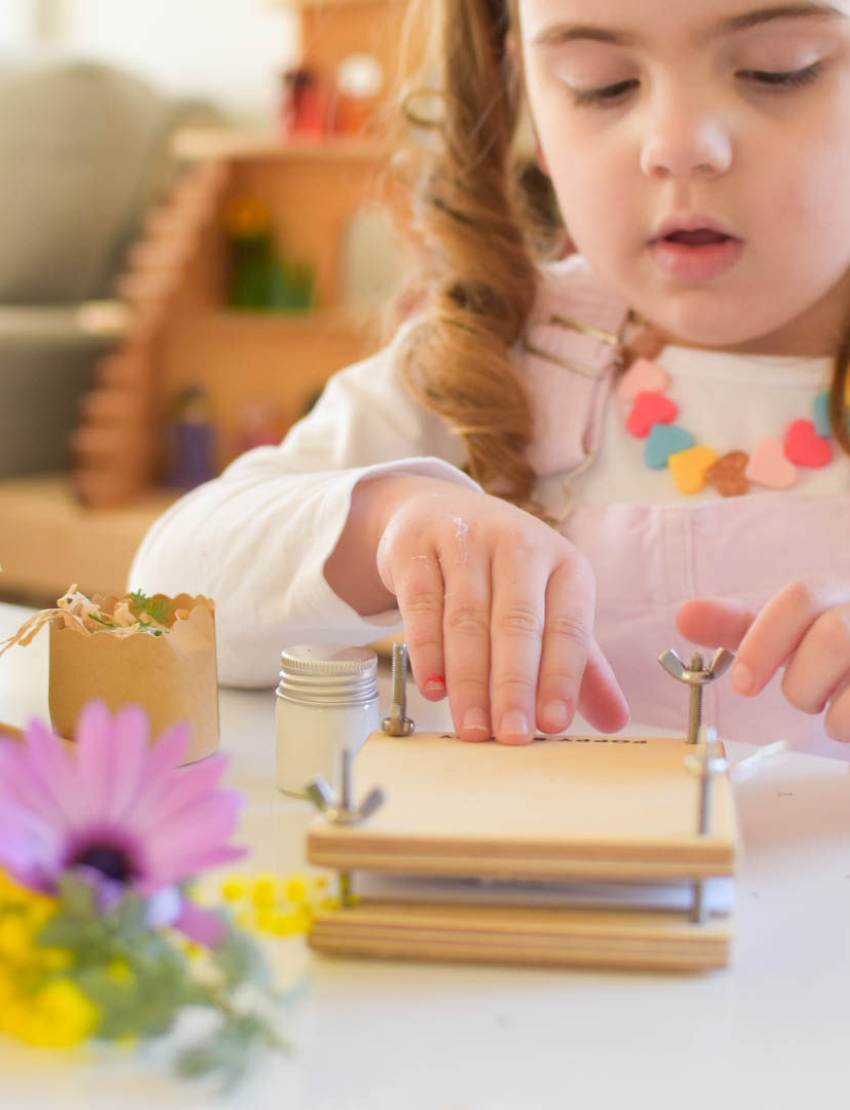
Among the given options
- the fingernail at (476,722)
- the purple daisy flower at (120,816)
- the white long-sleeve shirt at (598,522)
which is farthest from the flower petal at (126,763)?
the white long-sleeve shirt at (598,522)

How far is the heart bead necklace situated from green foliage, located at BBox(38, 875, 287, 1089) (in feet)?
2.24

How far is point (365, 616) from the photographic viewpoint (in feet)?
2.62

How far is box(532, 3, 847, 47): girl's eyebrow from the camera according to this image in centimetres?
77

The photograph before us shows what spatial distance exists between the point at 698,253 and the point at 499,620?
349mm

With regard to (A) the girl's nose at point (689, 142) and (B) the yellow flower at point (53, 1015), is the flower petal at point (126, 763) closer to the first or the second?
(B) the yellow flower at point (53, 1015)

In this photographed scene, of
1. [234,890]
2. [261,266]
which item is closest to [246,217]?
[261,266]

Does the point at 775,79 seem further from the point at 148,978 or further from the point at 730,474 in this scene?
the point at 148,978

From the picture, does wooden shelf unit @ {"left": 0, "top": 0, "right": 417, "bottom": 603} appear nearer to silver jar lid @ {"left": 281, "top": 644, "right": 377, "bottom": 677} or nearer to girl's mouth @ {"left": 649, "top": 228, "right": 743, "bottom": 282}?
girl's mouth @ {"left": 649, "top": 228, "right": 743, "bottom": 282}

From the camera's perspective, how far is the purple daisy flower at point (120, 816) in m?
0.36

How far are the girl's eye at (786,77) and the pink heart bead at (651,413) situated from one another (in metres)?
0.26

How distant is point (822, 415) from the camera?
962 millimetres

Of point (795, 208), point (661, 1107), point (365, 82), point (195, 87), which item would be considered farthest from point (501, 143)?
point (195, 87)

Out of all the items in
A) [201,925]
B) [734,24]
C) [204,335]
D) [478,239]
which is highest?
[734,24]

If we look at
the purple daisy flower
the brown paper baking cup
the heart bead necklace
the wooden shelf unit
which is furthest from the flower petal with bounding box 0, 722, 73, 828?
the wooden shelf unit
